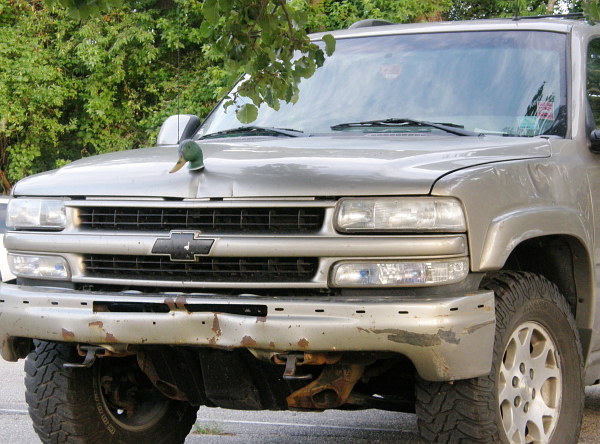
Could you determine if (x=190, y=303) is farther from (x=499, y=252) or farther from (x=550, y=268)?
(x=550, y=268)

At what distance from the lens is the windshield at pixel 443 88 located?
4316mm

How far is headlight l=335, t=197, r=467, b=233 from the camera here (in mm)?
3184

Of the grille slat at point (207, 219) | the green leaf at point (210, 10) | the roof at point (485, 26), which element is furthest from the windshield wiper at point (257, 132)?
the grille slat at point (207, 219)

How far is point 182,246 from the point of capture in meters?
3.42

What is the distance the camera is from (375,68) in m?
4.85

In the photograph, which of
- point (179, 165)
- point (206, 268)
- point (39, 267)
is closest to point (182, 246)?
point (206, 268)

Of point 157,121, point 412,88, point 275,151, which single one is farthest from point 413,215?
point 157,121

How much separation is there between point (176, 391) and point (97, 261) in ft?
2.30

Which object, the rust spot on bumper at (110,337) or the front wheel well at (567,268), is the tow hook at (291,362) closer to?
the rust spot on bumper at (110,337)

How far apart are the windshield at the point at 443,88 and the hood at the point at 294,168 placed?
0.33m

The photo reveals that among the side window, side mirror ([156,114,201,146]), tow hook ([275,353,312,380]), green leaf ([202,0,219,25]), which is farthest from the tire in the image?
side mirror ([156,114,201,146])

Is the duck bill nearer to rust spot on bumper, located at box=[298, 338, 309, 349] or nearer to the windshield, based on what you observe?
rust spot on bumper, located at box=[298, 338, 309, 349]

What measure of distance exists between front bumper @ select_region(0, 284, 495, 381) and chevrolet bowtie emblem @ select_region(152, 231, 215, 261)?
5.8 inches

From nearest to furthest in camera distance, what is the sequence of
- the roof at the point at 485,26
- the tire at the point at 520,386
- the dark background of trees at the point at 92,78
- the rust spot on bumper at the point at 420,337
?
1. the rust spot on bumper at the point at 420,337
2. the tire at the point at 520,386
3. the roof at the point at 485,26
4. the dark background of trees at the point at 92,78
